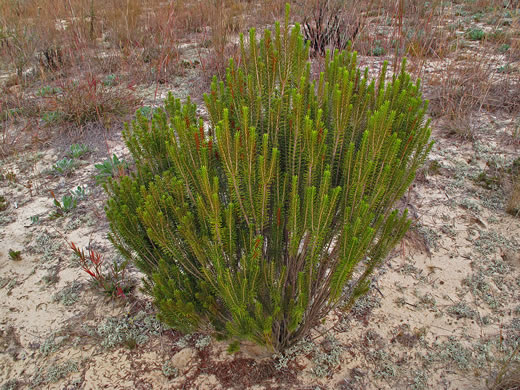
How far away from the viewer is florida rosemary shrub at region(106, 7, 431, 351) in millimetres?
1510

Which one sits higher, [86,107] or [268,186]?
[268,186]

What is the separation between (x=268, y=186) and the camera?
5.24 ft

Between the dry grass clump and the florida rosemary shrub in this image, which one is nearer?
the florida rosemary shrub

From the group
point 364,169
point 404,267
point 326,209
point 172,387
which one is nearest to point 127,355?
point 172,387

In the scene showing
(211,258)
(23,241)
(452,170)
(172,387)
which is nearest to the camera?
(211,258)

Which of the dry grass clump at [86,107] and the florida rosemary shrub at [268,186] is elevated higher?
the florida rosemary shrub at [268,186]

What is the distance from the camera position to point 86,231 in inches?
131

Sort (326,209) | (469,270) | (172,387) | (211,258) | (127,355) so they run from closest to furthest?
(326,209)
(211,258)
(172,387)
(127,355)
(469,270)

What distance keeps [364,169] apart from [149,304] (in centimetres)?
187

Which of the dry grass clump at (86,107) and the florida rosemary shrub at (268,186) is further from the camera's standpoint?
the dry grass clump at (86,107)

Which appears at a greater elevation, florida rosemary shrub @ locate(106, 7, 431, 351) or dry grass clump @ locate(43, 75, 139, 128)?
florida rosemary shrub @ locate(106, 7, 431, 351)

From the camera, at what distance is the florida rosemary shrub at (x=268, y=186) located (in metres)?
1.51

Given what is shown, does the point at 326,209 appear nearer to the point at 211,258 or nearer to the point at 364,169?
the point at 364,169

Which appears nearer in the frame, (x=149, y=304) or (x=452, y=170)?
(x=149, y=304)
